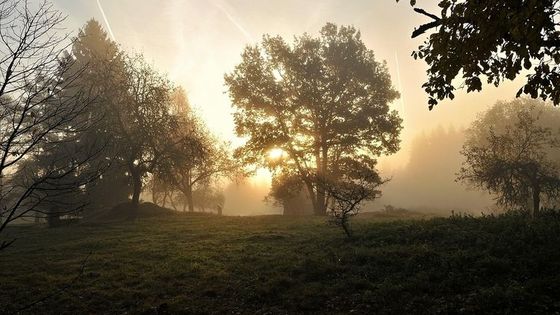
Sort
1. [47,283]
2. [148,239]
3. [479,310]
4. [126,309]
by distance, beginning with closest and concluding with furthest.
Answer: [479,310], [126,309], [47,283], [148,239]

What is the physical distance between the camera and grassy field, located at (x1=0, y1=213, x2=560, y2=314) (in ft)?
34.4

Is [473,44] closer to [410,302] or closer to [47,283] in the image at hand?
[410,302]

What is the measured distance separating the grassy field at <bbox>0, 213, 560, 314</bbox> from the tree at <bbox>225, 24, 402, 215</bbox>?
740 inches

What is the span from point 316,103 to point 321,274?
88.2 ft

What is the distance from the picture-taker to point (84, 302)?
13.2 metres

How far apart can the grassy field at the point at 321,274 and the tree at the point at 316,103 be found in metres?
18.8

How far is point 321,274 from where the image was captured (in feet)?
45.4

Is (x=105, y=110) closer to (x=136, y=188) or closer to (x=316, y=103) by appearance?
(x=136, y=188)

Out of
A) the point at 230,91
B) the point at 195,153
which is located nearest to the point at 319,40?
the point at 230,91

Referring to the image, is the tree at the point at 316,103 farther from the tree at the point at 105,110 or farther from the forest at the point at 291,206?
the tree at the point at 105,110

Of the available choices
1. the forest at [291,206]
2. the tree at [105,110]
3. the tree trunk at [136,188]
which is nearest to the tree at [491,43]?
the forest at [291,206]

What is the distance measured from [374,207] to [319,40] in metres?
75.8

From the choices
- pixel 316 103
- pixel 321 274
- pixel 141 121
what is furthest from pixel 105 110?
pixel 321 274

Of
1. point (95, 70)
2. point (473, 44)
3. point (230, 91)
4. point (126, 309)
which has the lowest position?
point (126, 309)
